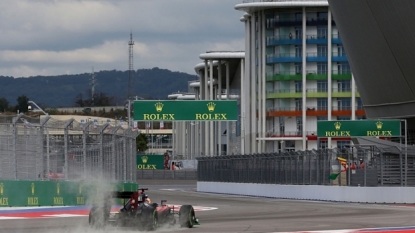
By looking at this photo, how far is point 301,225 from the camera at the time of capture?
21.7m

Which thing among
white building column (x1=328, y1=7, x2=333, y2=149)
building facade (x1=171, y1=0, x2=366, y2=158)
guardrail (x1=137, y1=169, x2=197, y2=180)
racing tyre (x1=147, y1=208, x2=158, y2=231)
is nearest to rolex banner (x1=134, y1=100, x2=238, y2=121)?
guardrail (x1=137, y1=169, x2=197, y2=180)

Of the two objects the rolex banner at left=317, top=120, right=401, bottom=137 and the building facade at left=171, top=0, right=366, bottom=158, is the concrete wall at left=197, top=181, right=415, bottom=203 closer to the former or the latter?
the rolex banner at left=317, top=120, right=401, bottom=137

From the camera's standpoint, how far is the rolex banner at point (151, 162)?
8712 centimetres

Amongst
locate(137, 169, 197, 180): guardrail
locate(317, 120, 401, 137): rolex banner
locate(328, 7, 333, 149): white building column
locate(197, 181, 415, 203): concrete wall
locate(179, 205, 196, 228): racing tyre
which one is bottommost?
locate(137, 169, 197, 180): guardrail

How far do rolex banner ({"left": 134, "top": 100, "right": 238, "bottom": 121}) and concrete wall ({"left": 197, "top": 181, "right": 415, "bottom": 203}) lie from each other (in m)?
7.61

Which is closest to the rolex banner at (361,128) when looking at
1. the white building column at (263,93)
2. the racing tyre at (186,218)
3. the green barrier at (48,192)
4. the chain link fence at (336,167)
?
the chain link fence at (336,167)

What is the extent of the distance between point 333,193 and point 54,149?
48.7 feet

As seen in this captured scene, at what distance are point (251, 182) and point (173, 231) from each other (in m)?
30.5

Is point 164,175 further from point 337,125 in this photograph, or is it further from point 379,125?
point 379,125

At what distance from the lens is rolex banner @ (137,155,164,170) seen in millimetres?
87125

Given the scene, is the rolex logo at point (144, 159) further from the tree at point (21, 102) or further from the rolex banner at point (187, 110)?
the tree at point (21, 102)

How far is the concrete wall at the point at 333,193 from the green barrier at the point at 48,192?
39.3ft

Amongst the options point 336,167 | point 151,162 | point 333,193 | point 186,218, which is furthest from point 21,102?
point 186,218

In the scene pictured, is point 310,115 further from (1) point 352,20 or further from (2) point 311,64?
(1) point 352,20
